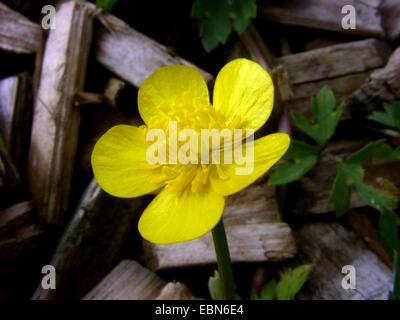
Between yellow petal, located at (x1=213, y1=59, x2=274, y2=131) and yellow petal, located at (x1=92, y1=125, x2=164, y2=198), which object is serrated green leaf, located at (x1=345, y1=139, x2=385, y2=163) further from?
yellow petal, located at (x1=92, y1=125, x2=164, y2=198)

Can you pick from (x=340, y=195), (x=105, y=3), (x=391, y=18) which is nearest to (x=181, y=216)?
(x=340, y=195)

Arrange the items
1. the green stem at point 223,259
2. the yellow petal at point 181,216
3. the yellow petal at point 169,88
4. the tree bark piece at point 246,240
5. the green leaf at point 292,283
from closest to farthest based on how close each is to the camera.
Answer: the yellow petal at point 181,216 → the green stem at point 223,259 → the yellow petal at point 169,88 → the green leaf at point 292,283 → the tree bark piece at point 246,240

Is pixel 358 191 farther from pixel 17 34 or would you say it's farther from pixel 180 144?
pixel 17 34

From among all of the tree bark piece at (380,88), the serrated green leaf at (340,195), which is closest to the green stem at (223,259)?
the serrated green leaf at (340,195)

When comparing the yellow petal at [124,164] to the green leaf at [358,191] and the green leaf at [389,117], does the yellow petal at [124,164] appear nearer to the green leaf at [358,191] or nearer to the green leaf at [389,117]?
the green leaf at [358,191]

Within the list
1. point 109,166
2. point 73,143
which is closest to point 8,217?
point 73,143

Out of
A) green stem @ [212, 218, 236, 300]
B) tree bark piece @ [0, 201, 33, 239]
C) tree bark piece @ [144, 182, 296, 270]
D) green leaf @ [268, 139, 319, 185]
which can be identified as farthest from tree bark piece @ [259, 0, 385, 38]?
tree bark piece @ [0, 201, 33, 239]
